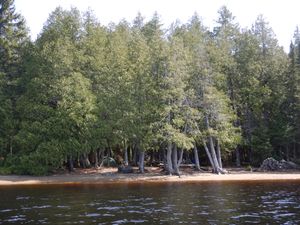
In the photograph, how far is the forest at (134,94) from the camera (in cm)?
4444

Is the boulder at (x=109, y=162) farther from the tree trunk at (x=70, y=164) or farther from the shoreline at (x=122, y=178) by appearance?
the shoreline at (x=122, y=178)

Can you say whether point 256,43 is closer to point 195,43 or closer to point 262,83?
point 262,83

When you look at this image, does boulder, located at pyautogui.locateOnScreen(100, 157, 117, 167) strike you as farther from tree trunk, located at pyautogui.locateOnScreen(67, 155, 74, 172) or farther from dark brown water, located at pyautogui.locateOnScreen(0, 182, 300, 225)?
dark brown water, located at pyautogui.locateOnScreen(0, 182, 300, 225)

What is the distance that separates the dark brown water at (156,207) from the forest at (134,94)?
1490cm

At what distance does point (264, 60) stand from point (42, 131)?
31.4 metres

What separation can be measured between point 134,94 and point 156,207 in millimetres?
24771

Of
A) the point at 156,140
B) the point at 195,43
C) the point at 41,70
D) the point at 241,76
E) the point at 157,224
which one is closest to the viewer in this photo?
the point at 157,224

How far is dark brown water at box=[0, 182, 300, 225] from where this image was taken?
719 inches

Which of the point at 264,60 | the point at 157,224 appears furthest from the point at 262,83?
the point at 157,224

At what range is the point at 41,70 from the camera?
155 feet

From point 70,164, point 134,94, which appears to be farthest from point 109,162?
point 134,94

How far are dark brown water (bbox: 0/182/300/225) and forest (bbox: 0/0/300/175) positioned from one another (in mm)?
14898

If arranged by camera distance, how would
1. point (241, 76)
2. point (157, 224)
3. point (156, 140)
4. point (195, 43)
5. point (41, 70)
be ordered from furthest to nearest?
point (241, 76) → point (195, 43) → point (41, 70) → point (156, 140) → point (157, 224)

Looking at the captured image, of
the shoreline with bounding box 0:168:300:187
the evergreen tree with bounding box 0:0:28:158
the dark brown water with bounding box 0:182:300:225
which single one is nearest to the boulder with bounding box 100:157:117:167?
the shoreline with bounding box 0:168:300:187
